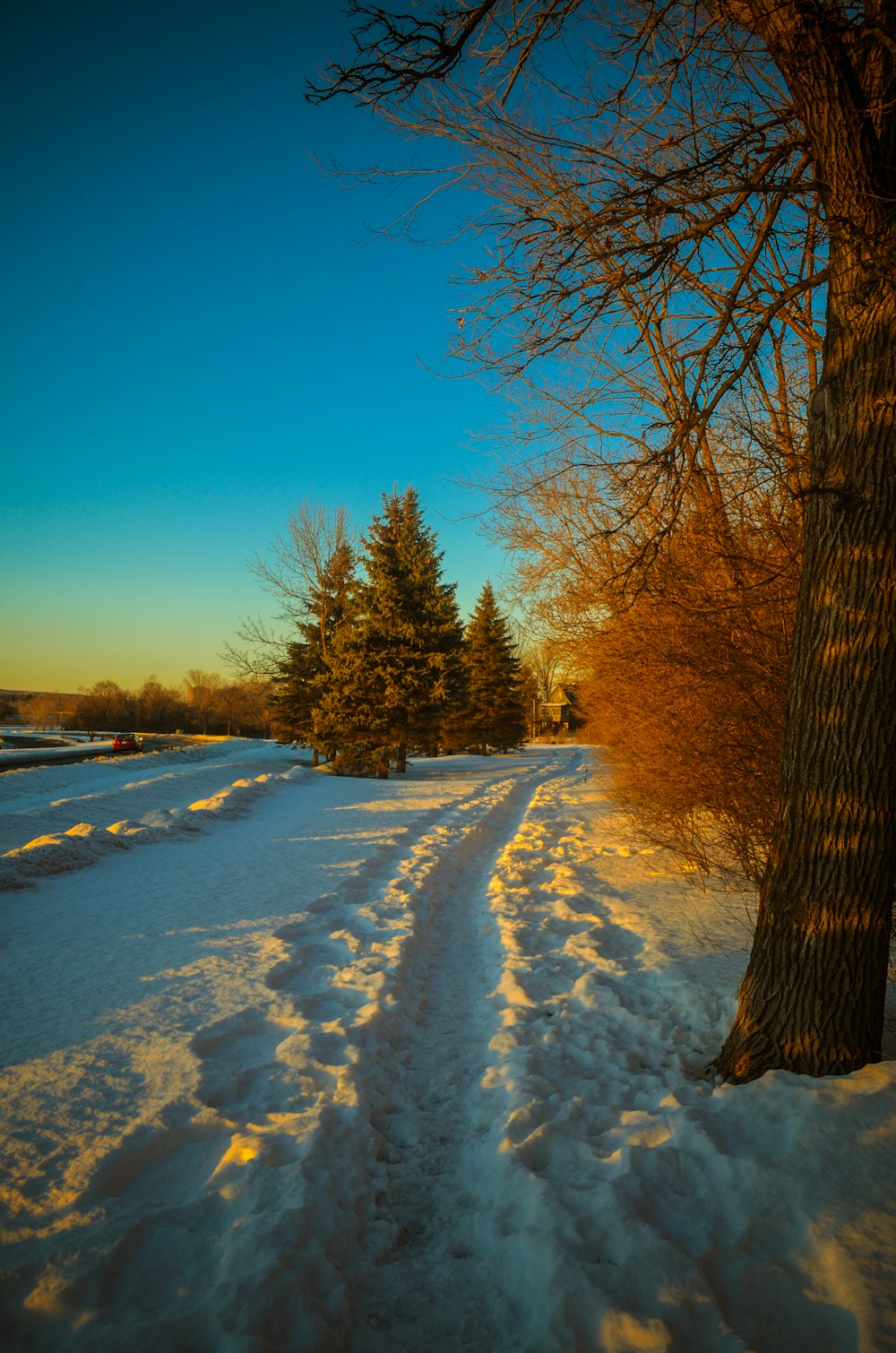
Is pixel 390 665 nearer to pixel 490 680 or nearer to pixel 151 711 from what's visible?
pixel 490 680

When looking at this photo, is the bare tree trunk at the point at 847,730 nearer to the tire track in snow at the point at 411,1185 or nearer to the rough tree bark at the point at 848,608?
the rough tree bark at the point at 848,608

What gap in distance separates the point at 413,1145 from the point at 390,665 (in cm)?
1690

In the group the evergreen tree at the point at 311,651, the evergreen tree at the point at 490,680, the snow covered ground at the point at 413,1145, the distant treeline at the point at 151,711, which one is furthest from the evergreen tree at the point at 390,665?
the distant treeline at the point at 151,711

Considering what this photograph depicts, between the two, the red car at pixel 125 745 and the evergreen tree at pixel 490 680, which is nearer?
the evergreen tree at pixel 490 680

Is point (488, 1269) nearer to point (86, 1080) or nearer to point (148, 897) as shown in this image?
point (86, 1080)

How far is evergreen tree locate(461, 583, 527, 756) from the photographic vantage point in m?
31.7

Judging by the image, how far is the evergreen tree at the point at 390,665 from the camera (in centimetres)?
1938

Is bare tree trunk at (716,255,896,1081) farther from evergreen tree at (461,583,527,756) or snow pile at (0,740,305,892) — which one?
evergreen tree at (461,583,527,756)

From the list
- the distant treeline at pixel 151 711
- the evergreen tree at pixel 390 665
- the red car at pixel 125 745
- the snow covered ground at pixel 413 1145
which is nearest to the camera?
the snow covered ground at pixel 413 1145

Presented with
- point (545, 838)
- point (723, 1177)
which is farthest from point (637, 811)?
point (723, 1177)

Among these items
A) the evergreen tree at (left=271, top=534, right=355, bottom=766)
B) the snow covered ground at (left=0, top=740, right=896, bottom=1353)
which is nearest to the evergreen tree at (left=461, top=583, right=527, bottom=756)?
the evergreen tree at (left=271, top=534, right=355, bottom=766)

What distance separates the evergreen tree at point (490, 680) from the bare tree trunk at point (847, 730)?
27962mm

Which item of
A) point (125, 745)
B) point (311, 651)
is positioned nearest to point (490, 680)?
point (311, 651)

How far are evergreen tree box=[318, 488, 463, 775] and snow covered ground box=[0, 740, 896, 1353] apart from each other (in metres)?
13.6
